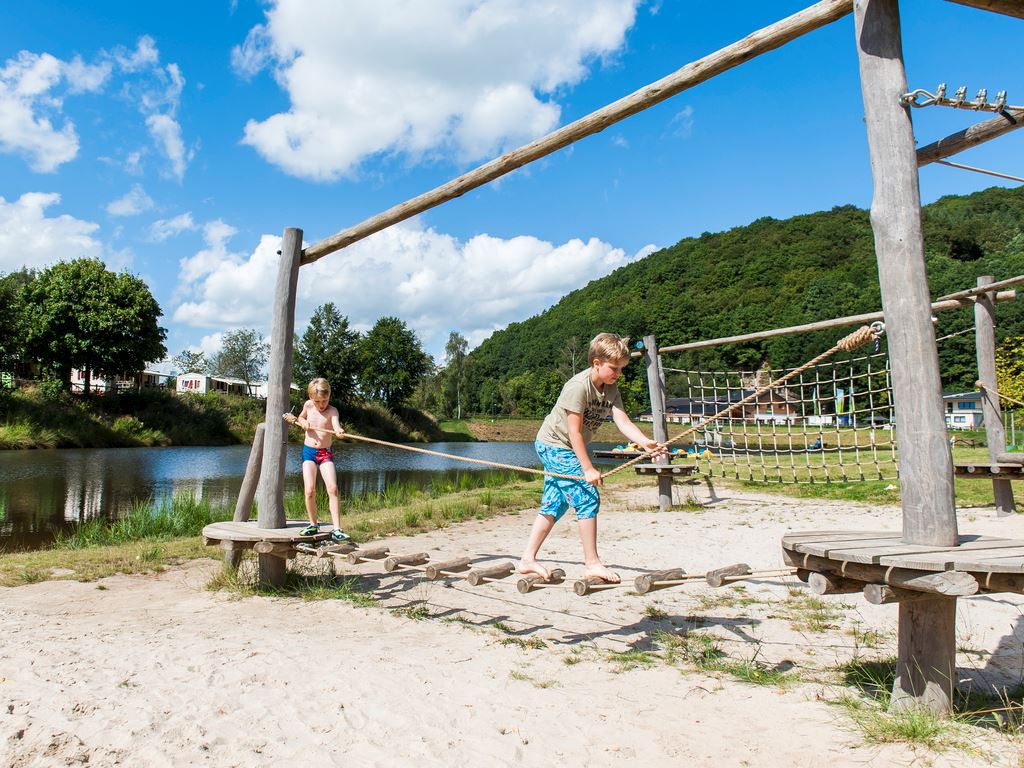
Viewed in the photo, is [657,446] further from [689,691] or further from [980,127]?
[980,127]

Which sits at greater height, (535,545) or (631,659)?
(535,545)

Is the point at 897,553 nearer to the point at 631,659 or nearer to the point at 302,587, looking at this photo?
the point at 631,659

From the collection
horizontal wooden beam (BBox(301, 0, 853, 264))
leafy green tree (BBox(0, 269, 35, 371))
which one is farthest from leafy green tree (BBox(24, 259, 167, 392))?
horizontal wooden beam (BBox(301, 0, 853, 264))

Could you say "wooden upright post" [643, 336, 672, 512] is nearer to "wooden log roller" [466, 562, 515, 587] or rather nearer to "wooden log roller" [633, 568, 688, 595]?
"wooden log roller" [466, 562, 515, 587]

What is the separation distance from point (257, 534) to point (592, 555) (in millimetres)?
2812

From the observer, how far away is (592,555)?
4.46 meters

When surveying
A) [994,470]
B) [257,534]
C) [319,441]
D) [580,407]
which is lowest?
[257,534]

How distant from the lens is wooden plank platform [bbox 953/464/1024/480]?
8.52m

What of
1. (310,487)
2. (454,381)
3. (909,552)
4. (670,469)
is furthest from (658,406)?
(454,381)

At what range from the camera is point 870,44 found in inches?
138

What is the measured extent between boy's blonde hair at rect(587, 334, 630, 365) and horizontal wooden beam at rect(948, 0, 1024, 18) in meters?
2.44

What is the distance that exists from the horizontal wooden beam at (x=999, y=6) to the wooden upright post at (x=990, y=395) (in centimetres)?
677

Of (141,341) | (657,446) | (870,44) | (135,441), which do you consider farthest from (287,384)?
(141,341)

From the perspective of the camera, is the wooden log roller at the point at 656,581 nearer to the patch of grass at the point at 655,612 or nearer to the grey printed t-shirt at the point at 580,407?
the grey printed t-shirt at the point at 580,407
